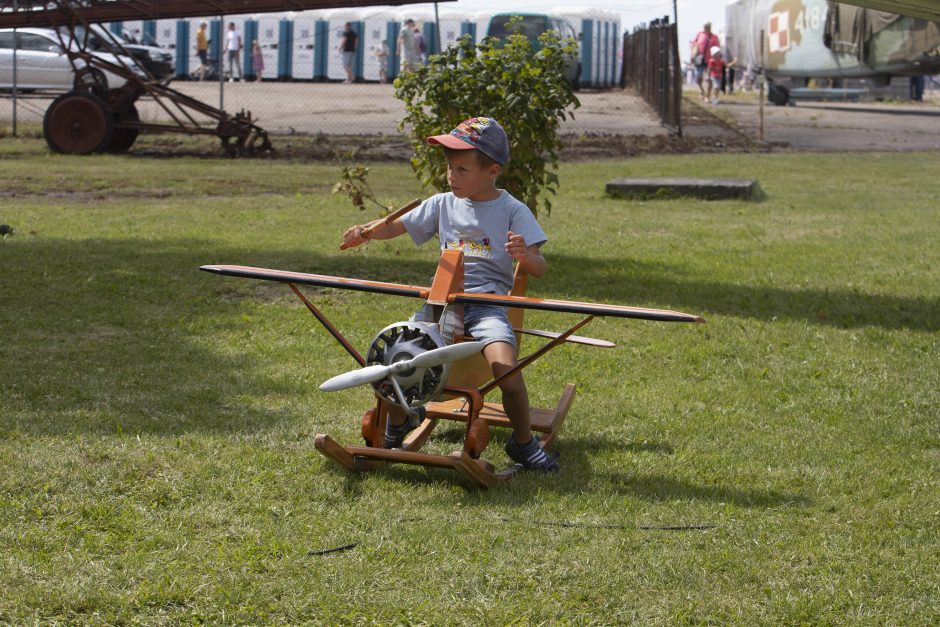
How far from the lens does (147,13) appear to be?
17828mm

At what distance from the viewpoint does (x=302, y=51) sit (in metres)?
38.9

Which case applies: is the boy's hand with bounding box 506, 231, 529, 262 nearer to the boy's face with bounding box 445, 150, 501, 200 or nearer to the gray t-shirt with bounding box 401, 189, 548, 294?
the gray t-shirt with bounding box 401, 189, 548, 294

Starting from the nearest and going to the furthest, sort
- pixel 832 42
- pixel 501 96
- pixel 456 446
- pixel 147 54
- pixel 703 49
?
pixel 456 446 → pixel 501 96 → pixel 832 42 → pixel 147 54 → pixel 703 49

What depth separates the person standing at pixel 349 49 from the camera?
114 feet

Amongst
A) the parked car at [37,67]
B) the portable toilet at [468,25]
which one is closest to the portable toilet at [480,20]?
the portable toilet at [468,25]

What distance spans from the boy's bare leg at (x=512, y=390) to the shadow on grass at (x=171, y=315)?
0.68 metres

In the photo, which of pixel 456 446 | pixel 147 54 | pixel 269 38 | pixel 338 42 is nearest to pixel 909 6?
pixel 456 446

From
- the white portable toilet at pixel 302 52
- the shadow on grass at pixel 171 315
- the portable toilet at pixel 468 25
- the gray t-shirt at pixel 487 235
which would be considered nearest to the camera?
the gray t-shirt at pixel 487 235

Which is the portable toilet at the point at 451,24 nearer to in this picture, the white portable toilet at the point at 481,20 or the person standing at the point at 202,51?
the white portable toilet at the point at 481,20

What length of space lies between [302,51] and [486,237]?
1379 inches

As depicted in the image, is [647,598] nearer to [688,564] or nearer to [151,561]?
[688,564]

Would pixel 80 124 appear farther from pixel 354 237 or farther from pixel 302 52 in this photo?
pixel 302 52

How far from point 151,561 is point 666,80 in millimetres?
20929

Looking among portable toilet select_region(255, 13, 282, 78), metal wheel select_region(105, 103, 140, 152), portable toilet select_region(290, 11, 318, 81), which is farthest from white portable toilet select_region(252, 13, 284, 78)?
metal wheel select_region(105, 103, 140, 152)
